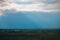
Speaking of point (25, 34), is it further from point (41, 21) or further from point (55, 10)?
point (55, 10)

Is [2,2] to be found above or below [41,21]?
above

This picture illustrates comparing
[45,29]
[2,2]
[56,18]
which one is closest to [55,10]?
[56,18]

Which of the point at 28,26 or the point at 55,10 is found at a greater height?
the point at 55,10

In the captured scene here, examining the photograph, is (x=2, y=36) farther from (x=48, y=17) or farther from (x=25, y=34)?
(x=48, y=17)

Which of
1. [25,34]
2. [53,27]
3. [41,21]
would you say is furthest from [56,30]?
[25,34]

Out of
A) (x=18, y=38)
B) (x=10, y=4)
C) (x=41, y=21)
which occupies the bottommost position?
(x=18, y=38)
